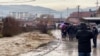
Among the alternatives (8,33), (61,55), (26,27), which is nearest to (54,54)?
(61,55)

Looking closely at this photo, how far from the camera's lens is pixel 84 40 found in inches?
600

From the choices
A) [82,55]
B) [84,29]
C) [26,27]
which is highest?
[84,29]

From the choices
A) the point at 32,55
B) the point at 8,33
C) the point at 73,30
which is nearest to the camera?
the point at 32,55

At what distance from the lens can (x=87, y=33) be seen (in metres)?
15.3

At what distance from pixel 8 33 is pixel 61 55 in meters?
26.5

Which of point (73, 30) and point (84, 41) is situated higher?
point (84, 41)

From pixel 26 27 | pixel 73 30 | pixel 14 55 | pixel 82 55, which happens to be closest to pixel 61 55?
pixel 14 55

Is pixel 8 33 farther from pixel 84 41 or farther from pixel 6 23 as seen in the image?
pixel 84 41

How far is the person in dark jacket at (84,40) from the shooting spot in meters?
15.1

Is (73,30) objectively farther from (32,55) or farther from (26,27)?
(26,27)

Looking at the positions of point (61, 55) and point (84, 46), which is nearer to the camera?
point (84, 46)

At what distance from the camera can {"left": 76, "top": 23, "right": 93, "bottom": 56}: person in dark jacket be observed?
49.6ft

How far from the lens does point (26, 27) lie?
211 feet

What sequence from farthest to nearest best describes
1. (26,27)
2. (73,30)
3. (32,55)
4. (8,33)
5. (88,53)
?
(26,27) → (8,33) → (73,30) → (32,55) → (88,53)
